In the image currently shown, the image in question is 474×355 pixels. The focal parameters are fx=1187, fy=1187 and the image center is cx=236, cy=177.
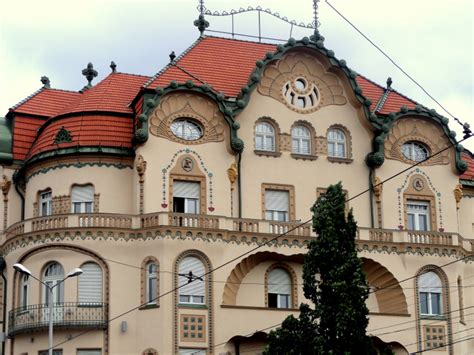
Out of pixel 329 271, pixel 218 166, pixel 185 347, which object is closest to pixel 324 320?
pixel 329 271

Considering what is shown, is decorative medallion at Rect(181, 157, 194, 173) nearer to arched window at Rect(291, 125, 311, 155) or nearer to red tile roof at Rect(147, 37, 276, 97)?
red tile roof at Rect(147, 37, 276, 97)

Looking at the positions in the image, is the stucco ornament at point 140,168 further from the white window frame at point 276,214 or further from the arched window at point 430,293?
the arched window at point 430,293

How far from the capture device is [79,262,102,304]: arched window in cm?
4922

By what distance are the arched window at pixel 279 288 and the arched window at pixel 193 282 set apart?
3569 millimetres

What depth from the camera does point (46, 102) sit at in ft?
189

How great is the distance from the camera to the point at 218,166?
51125mm

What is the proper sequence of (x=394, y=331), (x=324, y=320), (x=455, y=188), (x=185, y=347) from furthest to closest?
(x=455, y=188) → (x=394, y=331) → (x=185, y=347) → (x=324, y=320)

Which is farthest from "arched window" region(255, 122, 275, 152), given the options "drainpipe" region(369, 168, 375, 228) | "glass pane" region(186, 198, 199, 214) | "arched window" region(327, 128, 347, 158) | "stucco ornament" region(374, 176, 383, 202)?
"stucco ornament" region(374, 176, 383, 202)

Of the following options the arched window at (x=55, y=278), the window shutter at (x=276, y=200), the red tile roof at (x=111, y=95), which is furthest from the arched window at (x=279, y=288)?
the red tile roof at (x=111, y=95)

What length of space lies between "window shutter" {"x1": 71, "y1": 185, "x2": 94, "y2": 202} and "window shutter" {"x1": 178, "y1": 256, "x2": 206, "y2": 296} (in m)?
5.24

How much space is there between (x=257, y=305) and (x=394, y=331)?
19.8 feet

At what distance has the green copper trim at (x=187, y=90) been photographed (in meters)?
49.9

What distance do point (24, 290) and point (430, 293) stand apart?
1778 cm

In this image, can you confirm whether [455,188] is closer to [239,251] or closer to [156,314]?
[239,251]
